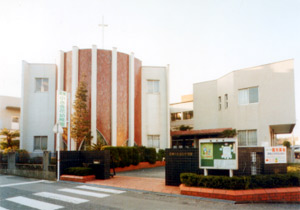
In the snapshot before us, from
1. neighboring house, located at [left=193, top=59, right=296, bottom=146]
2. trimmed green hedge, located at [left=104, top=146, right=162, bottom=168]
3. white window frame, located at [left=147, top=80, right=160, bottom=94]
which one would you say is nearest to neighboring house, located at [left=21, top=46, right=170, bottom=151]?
white window frame, located at [left=147, top=80, right=160, bottom=94]

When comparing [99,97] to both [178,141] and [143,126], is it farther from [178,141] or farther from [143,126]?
[178,141]

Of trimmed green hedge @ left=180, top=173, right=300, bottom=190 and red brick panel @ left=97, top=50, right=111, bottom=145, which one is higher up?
red brick panel @ left=97, top=50, right=111, bottom=145

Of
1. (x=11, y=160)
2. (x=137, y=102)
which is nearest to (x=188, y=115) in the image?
(x=137, y=102)

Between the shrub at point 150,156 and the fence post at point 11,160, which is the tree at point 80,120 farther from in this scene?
the shrub at point 150,156

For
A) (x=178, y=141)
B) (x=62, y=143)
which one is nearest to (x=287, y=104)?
A: (x=178, y=141)

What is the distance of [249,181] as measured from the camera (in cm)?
899

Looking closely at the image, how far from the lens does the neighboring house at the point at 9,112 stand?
1225 inches

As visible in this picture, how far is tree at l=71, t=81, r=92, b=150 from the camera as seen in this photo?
2170cm

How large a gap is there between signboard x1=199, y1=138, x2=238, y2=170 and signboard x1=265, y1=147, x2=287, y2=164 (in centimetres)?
145

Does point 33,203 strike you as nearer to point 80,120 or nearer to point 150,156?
point 80,120

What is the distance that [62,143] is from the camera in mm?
23141

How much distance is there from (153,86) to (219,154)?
17858 mm

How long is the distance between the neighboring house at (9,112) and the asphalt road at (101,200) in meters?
23.4

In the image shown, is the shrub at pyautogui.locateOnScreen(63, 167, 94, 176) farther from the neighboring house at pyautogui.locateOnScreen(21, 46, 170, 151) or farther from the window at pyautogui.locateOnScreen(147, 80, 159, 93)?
the window at pyautogui.locateOnScreen(147, 80, 159, 93)
